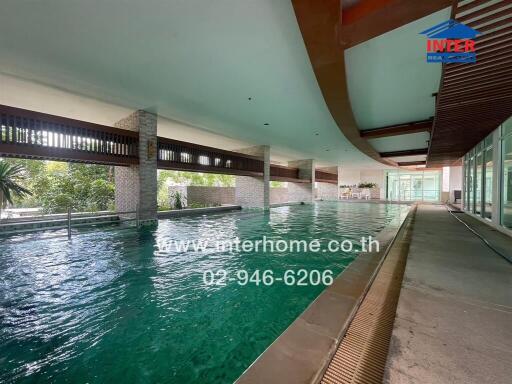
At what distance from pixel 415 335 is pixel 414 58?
4.62m

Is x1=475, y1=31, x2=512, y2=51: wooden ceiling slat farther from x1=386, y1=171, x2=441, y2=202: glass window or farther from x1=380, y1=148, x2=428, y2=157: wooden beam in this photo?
x1=386, y1=171, x2=441, y2=202: glass window

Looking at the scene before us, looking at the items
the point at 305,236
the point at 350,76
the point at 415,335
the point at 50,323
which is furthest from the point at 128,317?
the point at 350,76

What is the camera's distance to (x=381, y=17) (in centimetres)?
260

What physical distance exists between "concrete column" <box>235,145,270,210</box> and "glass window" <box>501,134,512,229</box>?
358 inches

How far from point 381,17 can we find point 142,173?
6987mm

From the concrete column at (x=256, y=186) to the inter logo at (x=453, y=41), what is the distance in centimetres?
930

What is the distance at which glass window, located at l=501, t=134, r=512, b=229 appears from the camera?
5457mm

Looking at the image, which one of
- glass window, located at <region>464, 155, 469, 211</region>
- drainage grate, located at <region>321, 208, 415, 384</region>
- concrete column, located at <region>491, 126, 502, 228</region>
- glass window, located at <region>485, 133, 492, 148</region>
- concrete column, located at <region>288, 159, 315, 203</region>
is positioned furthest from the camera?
concrete column, located at <region>288, 159, 315, 203</region>

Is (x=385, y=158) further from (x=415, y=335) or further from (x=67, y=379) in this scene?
(x=67, y=379)

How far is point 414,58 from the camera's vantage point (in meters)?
4.14

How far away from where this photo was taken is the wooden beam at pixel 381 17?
2371mm

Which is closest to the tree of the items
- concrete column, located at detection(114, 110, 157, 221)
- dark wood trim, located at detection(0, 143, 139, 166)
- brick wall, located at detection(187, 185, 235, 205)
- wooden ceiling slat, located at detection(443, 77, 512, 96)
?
concrete column, located at detection(114, 110, 157, 221)

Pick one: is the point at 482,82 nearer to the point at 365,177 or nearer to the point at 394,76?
the point at 394,76

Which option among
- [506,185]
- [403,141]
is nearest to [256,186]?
[403,141]
